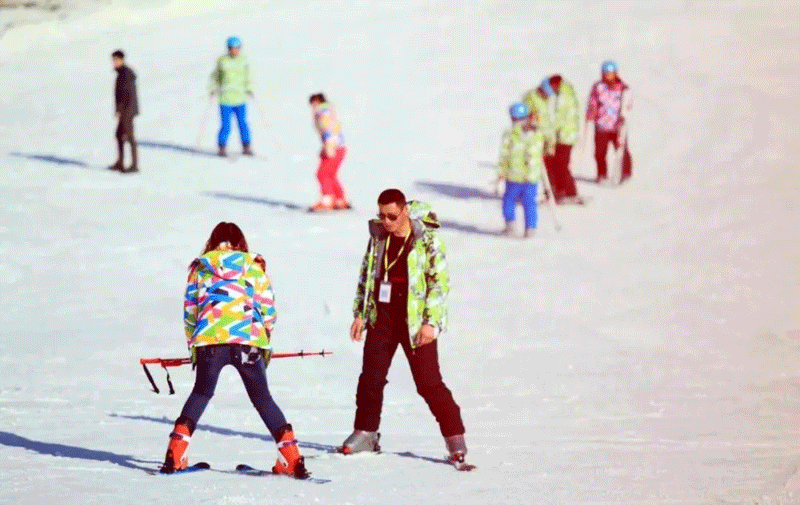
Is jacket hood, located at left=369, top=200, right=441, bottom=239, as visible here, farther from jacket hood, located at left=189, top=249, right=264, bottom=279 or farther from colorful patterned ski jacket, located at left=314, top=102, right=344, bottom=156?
colorful patterned ski jacket, located at left=314, top=102, right=344, bottom=156

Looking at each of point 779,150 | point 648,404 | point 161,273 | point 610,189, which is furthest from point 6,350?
point 779,150

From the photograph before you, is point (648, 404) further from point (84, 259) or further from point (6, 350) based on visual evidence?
point (84, 259)

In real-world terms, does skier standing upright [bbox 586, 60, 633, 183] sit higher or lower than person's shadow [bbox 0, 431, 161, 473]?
higher

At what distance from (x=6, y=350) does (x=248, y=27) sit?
2027 centimetres

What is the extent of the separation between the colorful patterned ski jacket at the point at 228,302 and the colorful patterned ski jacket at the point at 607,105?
13130mm

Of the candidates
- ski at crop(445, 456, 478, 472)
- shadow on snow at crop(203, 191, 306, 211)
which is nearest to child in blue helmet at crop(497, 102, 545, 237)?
shadow on snow at crop(203, 191, 306, 211)

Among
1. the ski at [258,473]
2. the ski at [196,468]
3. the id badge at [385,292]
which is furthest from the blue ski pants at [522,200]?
the ski at [196,468]

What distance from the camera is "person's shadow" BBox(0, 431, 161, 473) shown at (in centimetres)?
1032

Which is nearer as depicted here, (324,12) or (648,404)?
(648,404)

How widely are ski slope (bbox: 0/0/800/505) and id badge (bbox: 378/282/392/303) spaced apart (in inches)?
35.1

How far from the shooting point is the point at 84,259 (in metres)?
18.3

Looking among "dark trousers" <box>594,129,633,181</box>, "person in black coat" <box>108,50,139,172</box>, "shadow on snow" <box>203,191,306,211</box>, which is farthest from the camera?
"person in black coat" <box>108,50,139,172</box>

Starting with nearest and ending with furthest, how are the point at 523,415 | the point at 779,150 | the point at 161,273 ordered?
the point at 523,415
the point at 161,273
the point at 779,150

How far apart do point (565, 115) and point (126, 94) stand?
5.22 metres
